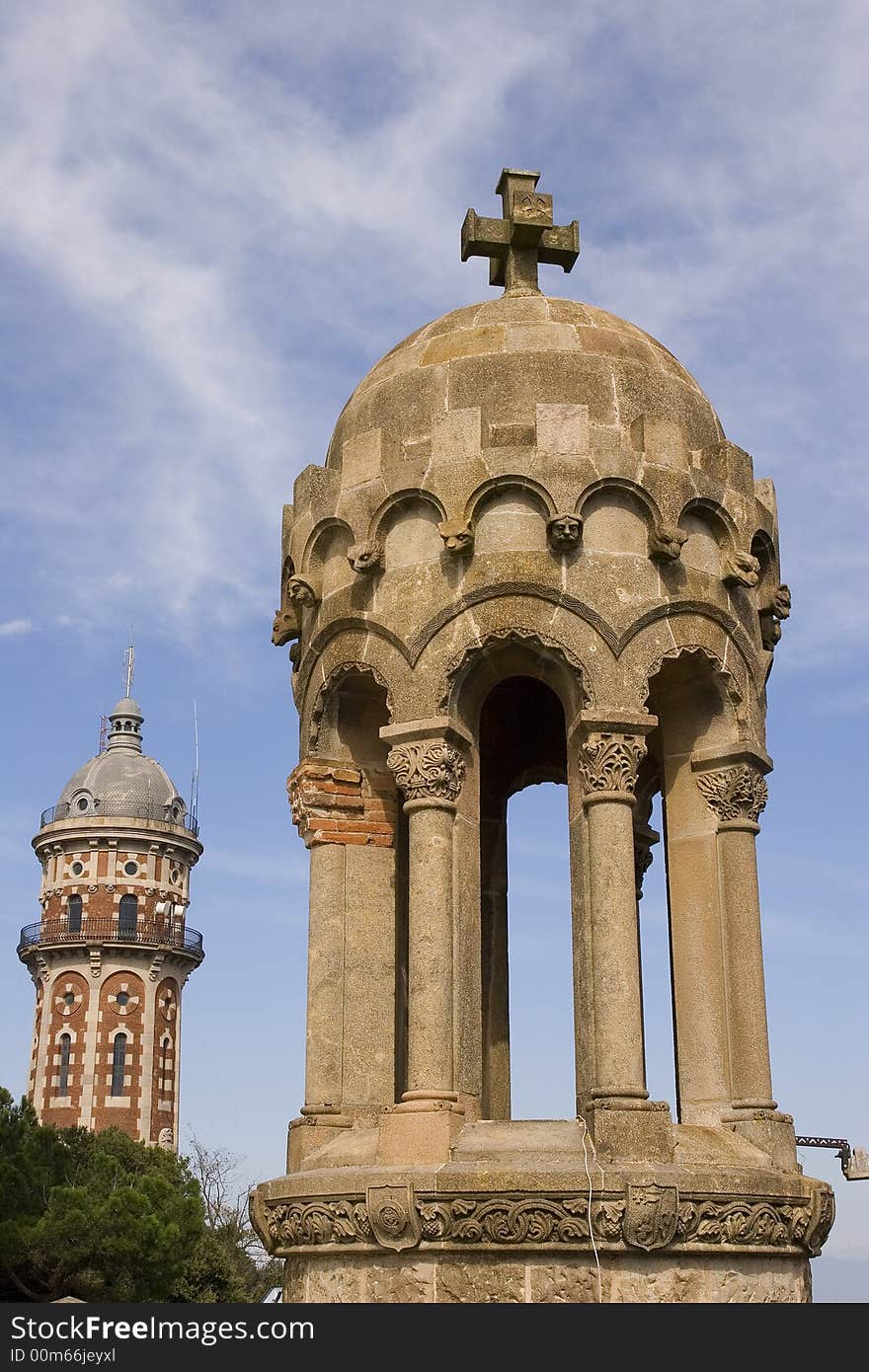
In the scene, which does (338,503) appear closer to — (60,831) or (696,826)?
(696,826)

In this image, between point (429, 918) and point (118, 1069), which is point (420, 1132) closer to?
point (429, 918)

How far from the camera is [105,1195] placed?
38.9 metres

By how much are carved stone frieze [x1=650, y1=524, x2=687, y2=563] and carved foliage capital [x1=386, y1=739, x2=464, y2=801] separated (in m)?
1.73

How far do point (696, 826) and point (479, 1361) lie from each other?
3.76 metres

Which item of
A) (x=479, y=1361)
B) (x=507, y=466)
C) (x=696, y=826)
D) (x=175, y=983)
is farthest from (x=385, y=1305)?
(x=175, y=983)

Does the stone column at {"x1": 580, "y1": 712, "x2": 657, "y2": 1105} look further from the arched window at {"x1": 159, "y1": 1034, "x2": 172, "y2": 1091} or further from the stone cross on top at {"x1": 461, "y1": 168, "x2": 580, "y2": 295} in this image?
the arched window at {"x1": 159, "y1": 1034, "x2": 172, "y2": 1091}

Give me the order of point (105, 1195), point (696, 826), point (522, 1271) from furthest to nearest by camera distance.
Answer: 1. point (105, 1195)
2. point (696, 826)
3. point (522, 1271)

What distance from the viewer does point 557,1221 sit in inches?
316

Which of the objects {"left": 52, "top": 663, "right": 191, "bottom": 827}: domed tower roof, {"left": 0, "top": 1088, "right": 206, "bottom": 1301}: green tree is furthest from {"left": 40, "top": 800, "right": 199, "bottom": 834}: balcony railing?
{"left": 0, "top": 1088, "right": 206, "bottom": 1301}: green tree

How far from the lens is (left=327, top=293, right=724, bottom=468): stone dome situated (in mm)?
9875

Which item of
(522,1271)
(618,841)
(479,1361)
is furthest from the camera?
(618,841)

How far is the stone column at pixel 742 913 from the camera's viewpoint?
9.34 metres

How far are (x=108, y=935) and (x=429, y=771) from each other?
204 ft

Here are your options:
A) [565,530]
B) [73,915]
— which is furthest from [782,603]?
[73,915]
